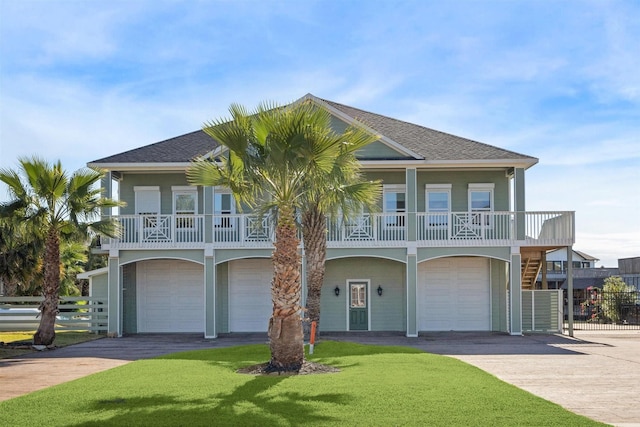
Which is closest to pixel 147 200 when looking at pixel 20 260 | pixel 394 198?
pixel 20 260

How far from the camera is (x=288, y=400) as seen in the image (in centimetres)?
1102

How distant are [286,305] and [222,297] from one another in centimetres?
1240

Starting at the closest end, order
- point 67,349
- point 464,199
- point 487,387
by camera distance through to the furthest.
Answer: point 487,387, point 67,349, point 464,199

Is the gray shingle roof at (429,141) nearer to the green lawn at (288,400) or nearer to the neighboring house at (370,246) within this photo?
the neighboring house at (370,246)

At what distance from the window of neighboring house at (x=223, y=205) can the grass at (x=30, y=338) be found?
5.97 meters

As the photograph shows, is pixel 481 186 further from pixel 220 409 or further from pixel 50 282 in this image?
pixel 220 409

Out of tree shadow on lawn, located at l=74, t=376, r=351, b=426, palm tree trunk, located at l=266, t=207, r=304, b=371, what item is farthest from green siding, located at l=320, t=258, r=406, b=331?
tree shadow on lawn, located at l=74, t=376, r=351, b=426

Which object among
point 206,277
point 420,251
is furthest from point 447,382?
point 206,277

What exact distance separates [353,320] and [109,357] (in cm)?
1048

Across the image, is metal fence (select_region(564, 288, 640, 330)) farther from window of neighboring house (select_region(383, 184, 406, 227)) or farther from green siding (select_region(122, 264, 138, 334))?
green siding (select_region(122, 264, 138, 334))

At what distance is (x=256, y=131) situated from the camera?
14.4m

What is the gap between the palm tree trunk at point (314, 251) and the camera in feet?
69.5

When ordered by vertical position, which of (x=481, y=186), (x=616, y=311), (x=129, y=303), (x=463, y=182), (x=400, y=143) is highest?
(x=400, y=143)

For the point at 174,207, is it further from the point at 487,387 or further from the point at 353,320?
the point at 487,387
